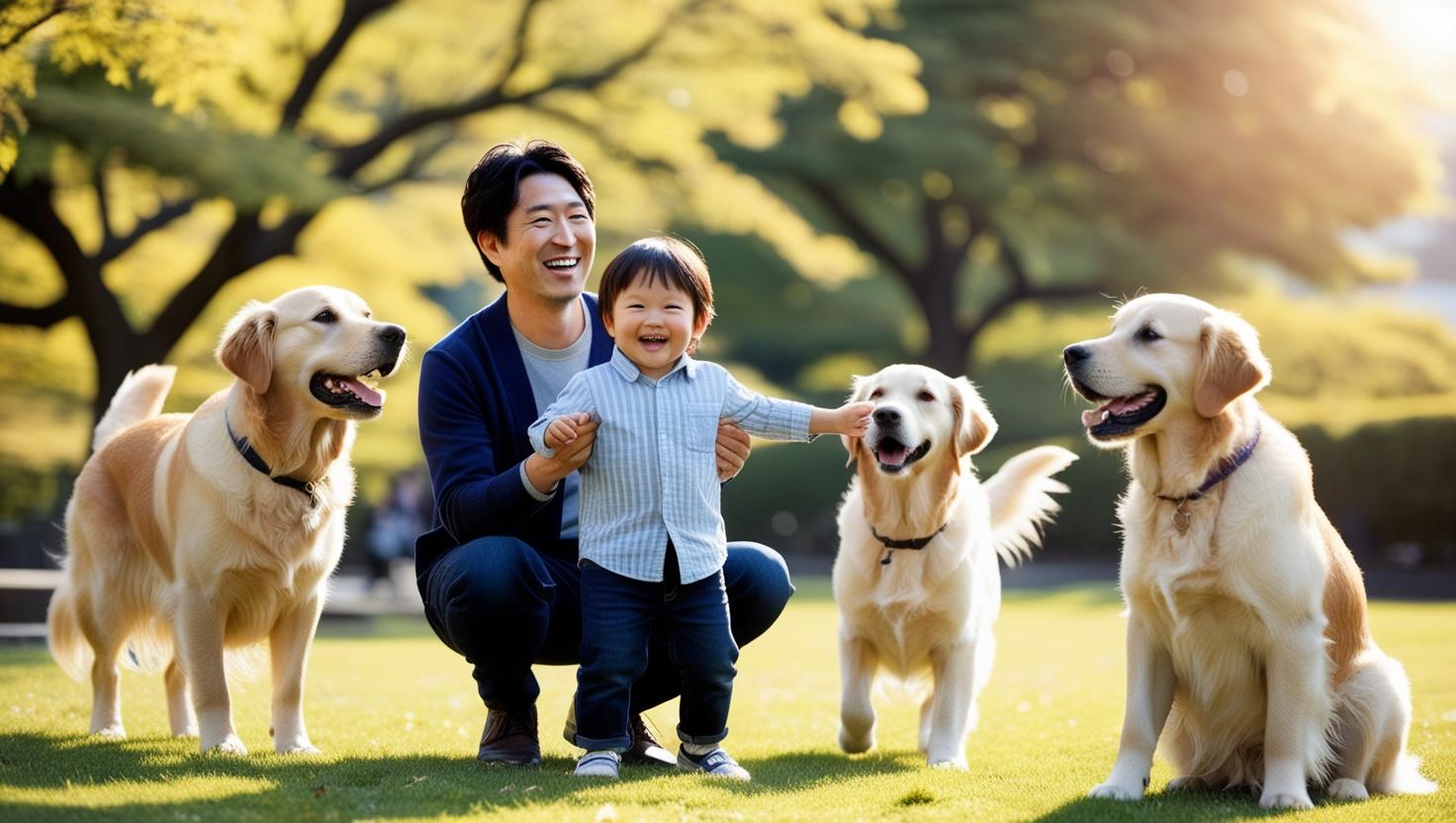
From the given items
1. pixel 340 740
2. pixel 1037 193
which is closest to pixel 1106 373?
pixel 340 740

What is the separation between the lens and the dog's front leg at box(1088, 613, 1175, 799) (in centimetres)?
403

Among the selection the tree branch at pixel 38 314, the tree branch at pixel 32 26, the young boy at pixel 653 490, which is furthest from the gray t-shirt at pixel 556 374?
the tree branch at pixel 38 314

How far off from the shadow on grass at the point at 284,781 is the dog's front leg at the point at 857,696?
0.18 metres

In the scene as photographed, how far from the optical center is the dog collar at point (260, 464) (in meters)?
4.63

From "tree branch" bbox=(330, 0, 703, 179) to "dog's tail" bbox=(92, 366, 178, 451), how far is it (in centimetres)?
940

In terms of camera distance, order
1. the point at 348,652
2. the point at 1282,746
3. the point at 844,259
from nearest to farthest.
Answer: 1. the point at 1282,746
2. the point at 348,652
3. the point at 844,259

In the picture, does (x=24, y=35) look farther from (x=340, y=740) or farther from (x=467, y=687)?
(x=467, y=687)

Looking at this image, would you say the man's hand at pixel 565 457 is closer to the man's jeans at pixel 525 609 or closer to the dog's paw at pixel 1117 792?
the man's jeans at pixel 525 609

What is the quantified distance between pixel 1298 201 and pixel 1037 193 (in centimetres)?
432

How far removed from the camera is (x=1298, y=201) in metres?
22.3

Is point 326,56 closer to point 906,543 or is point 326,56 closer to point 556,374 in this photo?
point 556,374

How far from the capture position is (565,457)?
3973mm

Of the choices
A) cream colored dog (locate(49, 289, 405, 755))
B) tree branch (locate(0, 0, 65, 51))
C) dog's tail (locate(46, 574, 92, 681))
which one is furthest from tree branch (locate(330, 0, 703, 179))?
cream colored dog (locate(49, 289, 405, 755))

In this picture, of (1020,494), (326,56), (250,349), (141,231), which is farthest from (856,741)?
(141,231)
